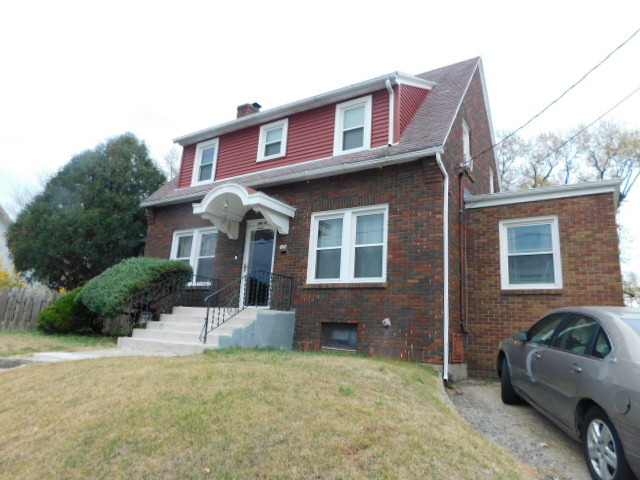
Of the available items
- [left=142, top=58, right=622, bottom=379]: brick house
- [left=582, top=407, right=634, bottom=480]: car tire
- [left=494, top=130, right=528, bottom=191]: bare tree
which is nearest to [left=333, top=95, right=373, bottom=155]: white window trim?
[left=142, top=58, right=622, bottom=379]: brick house

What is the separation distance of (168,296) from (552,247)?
28.4 feet

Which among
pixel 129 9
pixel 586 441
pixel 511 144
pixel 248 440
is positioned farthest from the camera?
pixel 511 144

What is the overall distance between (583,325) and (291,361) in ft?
11.8

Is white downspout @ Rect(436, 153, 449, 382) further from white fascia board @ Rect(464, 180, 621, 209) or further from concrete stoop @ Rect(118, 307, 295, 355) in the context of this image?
concrete stoop @ Rect(118, 307, 295, 355)

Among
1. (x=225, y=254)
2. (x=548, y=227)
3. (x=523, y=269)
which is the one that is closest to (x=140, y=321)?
(x=225, y=254)

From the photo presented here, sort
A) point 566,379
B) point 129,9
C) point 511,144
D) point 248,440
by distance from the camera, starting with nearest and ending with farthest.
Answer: point 248,440 → point 566,379 → point 129,9 → point 511,144

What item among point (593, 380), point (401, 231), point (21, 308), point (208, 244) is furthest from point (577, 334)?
point (21, 308)

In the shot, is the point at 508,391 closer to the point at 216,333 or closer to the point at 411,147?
the point at 411,147

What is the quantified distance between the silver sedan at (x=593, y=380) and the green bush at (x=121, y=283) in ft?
25.3

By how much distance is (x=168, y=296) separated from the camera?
10.3m

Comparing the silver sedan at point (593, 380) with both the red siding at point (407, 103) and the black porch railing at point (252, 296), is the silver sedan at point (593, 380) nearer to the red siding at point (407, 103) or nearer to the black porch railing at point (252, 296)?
the black porch railing at point (252, 296)

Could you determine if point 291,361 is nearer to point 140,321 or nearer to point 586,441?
point 586,441

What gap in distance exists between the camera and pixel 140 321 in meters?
9.99

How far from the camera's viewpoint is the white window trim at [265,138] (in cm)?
1125
